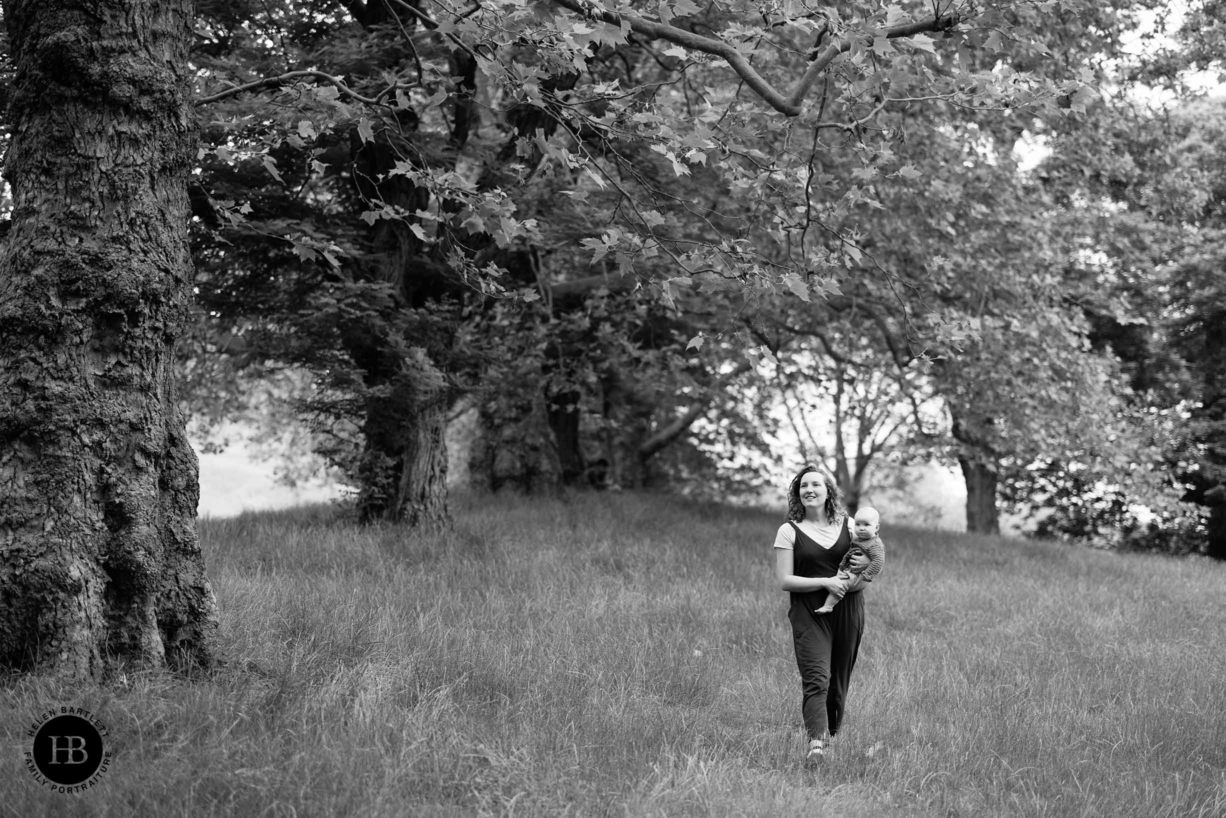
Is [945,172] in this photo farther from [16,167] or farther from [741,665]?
[16,167]

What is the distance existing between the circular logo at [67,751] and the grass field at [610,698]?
72 millimetres

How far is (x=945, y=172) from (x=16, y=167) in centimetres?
914

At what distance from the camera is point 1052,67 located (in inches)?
400

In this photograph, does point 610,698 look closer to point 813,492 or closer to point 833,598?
point 833,598

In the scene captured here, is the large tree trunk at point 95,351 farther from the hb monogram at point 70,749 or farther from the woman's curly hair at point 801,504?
the woman's curly hair at point 801,504

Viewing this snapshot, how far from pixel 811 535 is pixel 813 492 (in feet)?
0.82

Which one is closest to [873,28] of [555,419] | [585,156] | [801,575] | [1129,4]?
[585,156]

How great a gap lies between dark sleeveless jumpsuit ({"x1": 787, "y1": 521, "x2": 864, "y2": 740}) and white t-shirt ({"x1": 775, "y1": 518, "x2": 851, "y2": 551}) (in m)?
0.03

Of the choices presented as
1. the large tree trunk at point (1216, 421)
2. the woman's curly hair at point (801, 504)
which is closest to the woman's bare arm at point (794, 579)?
the woman's curly hair at point (801, 504)

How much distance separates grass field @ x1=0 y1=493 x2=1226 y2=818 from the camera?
3988mm

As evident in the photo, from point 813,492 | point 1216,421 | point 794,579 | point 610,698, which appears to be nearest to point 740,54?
point 813,492

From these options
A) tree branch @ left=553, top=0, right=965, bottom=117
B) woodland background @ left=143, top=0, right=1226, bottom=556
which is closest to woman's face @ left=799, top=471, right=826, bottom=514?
woodland background @ left=143, top=0, right=1226, bottom=556

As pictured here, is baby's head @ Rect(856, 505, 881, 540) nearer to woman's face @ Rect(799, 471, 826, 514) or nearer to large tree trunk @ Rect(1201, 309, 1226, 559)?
woman's face @ Rect(799, 471, 826, 514)

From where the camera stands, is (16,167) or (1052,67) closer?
(16,167)
